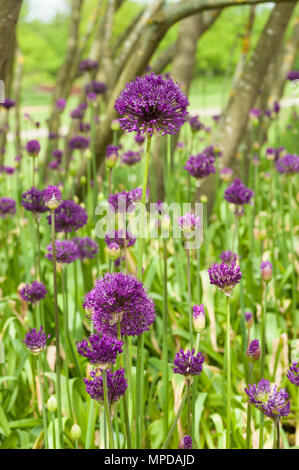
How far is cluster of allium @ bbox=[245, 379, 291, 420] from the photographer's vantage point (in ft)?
3.61

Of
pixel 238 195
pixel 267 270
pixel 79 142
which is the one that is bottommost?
pixel 267 270

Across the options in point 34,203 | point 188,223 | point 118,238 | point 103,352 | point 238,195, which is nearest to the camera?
point 103,352

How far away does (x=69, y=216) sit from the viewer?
6.64 feet

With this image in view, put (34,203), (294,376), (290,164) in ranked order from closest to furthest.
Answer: (294,376)
(34,203)
(290,164)

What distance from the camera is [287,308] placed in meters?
2.73

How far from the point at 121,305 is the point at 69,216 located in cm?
102

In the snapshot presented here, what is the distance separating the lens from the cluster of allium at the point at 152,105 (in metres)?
1.10

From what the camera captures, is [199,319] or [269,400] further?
[199,319]

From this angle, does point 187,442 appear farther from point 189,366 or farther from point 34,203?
point 34,203

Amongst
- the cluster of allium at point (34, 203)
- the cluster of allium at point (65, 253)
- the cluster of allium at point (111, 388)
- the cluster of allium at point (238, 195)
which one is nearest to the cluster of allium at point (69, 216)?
the cluster of allium at point (34, 203)

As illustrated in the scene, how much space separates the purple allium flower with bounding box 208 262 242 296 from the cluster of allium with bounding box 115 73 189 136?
354 mm

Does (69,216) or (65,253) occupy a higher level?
(69,216)

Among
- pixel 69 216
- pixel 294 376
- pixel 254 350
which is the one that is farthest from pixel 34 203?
pixel 294 376
